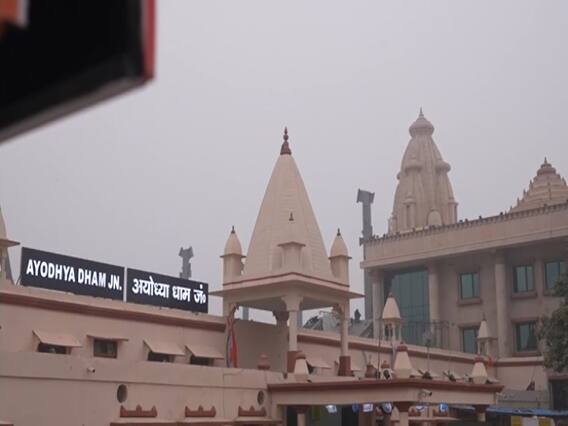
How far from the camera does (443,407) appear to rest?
2731 cm

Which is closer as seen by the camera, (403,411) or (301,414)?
(403,411)

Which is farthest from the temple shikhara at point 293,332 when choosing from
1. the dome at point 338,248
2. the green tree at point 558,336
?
the green tree at point 558,336

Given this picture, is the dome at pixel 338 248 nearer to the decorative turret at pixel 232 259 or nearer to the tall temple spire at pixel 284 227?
the tall temple spire at pixel 284 227

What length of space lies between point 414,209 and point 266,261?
22734 mm

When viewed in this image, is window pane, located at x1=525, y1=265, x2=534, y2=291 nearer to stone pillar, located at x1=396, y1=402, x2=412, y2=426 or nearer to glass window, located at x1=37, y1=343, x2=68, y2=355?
stone pillar, located at x1=396, y1=402, x2=412, y2=426

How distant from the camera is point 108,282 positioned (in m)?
25.4

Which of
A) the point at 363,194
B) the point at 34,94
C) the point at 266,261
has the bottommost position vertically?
the point at 34,94

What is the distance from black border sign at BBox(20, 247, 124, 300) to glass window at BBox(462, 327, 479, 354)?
23847mm

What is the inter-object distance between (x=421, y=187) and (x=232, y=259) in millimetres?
23937

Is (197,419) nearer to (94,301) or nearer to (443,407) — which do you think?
(94,301)

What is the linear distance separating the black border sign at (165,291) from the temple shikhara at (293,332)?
0.05 metres

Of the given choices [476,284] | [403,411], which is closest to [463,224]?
[476,284]

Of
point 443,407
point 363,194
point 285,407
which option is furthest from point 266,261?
point 363,194

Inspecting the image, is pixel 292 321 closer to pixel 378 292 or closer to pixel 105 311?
pixel 105 311
